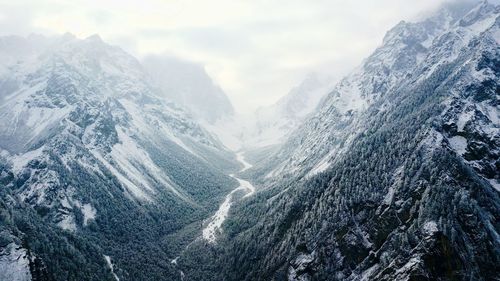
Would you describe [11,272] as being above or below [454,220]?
below

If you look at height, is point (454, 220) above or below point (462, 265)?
above

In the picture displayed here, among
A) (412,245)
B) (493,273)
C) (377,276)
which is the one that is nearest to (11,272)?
(377,276)

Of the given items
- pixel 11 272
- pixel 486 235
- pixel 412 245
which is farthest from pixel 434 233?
pixel 11 272

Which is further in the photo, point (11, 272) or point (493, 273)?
point (11, 272)

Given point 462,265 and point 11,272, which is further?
point 11,272

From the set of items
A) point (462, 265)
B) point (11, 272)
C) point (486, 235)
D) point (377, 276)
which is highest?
point (486, 235)

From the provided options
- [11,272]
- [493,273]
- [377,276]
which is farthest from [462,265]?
[11,272]

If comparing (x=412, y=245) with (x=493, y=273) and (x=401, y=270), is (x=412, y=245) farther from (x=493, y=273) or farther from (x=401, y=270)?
(x=493, y=273)

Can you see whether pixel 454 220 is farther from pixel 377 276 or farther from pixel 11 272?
pixel 11 272

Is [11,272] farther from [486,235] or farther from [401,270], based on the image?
[486,235]
